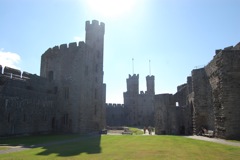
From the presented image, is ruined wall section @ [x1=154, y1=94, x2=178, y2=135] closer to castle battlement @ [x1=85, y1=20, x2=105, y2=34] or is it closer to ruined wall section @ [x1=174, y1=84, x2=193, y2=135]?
ruined wall section @ [x1=174, y1=84, x2=193, y2=135]

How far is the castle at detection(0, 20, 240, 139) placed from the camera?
20.0m

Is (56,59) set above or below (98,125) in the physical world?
above

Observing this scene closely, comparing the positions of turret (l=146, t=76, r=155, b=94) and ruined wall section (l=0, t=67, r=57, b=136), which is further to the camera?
turret (l=146, t=76, r=155, b=94)

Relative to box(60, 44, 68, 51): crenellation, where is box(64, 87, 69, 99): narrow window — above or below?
below

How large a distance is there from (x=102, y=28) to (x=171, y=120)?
19.3 metres

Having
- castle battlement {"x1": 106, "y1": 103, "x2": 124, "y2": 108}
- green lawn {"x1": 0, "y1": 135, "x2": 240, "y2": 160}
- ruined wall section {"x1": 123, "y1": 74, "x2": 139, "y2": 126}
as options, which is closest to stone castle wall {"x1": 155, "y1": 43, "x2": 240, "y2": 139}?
A: green lawn {"x1": 0, "y1": 135, "x2": 240, "y2": 160}

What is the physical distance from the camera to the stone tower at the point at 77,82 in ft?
108

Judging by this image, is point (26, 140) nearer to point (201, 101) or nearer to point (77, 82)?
point (77, 82)

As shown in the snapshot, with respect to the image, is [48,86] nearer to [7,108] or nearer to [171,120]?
[7,108]

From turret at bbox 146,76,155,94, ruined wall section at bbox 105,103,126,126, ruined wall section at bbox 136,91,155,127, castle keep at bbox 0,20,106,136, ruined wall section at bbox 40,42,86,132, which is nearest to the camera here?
castle keep at bbox 0,20,106,136

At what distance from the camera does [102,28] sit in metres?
41.3

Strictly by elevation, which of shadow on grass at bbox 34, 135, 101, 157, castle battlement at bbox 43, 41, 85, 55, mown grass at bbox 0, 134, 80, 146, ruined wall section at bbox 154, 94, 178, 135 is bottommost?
mown grass at bbox 0, 134, 80, 146

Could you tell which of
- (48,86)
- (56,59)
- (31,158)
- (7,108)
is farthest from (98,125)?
(31,158)

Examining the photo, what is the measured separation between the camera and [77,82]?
3353 cm
